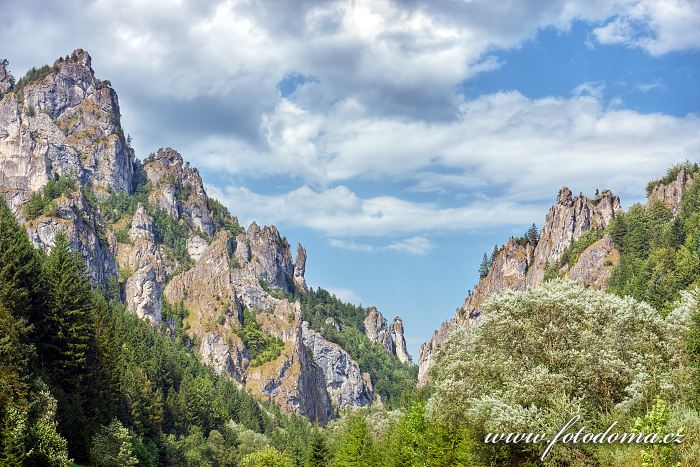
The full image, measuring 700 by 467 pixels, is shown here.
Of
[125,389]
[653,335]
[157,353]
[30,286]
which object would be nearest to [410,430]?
[653,335]

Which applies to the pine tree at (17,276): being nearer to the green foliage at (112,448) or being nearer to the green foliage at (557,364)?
the green foliage at (112,448)

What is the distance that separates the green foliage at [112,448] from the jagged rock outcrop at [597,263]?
432ft

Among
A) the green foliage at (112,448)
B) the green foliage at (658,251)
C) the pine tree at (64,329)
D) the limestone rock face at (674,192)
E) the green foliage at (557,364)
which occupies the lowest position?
the green foliage at (112,448)

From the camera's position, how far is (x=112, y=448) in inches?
2783

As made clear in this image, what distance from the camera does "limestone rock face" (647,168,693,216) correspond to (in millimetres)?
187500

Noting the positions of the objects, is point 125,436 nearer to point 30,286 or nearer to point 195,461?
point 30,286

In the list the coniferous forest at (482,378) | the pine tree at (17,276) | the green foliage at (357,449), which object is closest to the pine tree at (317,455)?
the coniferous forest at (482,378)

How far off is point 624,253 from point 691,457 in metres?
156

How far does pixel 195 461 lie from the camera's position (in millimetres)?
118562

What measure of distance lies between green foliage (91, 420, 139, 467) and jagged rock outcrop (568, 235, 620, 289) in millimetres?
131757

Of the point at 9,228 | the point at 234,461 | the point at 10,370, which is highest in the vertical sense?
the point at 9,228

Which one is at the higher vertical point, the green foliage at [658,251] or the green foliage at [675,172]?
the green foliage at [675,172]

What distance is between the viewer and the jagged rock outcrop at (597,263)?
17600cm

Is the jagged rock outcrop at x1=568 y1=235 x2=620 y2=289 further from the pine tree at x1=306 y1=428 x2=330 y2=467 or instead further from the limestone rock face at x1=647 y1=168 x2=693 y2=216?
the pine tree at x1=306 y1=428 x2=330 y2=467
